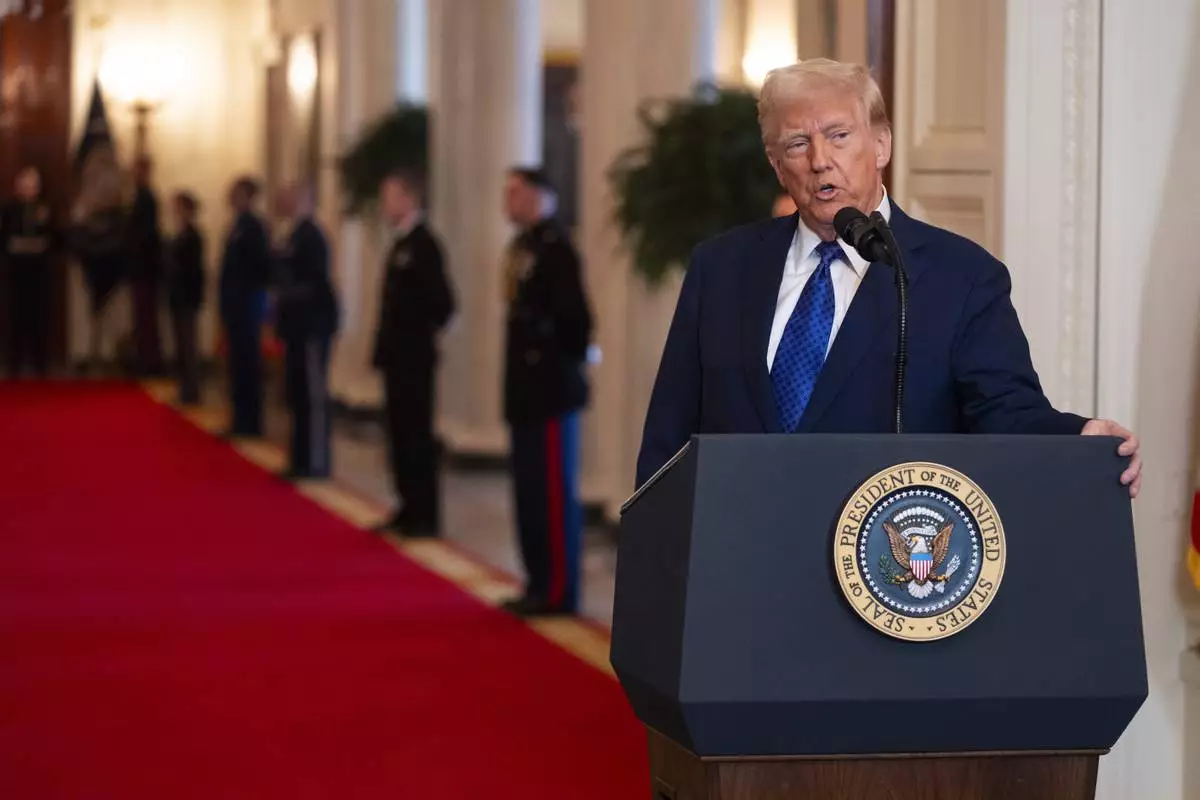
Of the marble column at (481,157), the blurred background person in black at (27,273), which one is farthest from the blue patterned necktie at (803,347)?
the blurred background person in black at (27,273)

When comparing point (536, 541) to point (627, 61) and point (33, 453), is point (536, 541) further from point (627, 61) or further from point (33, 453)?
point (33, 453)

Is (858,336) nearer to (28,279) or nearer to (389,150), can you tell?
(389,150)

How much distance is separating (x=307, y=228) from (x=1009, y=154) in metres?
7.73

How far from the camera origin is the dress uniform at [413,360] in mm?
9195

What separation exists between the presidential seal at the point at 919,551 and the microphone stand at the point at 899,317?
0.29 metres

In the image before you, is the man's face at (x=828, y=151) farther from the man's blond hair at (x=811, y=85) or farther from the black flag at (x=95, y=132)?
the black flag at (x=95, y=132)

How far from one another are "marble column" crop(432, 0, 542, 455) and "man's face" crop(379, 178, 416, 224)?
2.72m

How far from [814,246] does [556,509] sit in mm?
4748

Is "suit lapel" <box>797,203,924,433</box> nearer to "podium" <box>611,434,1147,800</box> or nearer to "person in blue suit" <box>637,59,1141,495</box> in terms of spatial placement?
"person in blue suit" <box>637,59,1141,495</box>

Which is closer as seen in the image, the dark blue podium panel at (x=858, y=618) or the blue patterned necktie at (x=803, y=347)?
the dark blue podium panel at (x=858, y=618)

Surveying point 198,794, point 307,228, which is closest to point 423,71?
point 307,228

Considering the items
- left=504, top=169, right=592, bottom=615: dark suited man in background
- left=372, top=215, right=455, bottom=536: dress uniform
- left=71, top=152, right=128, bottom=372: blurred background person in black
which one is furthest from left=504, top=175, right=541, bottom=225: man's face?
left=71, top=152, right=128, bottom=372: blurred background person in black

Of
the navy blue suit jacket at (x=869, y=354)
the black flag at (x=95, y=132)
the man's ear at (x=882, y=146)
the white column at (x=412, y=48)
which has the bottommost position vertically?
the navy blue suit jacket at (x=869, y=354)

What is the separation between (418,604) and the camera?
7758 millimetres
